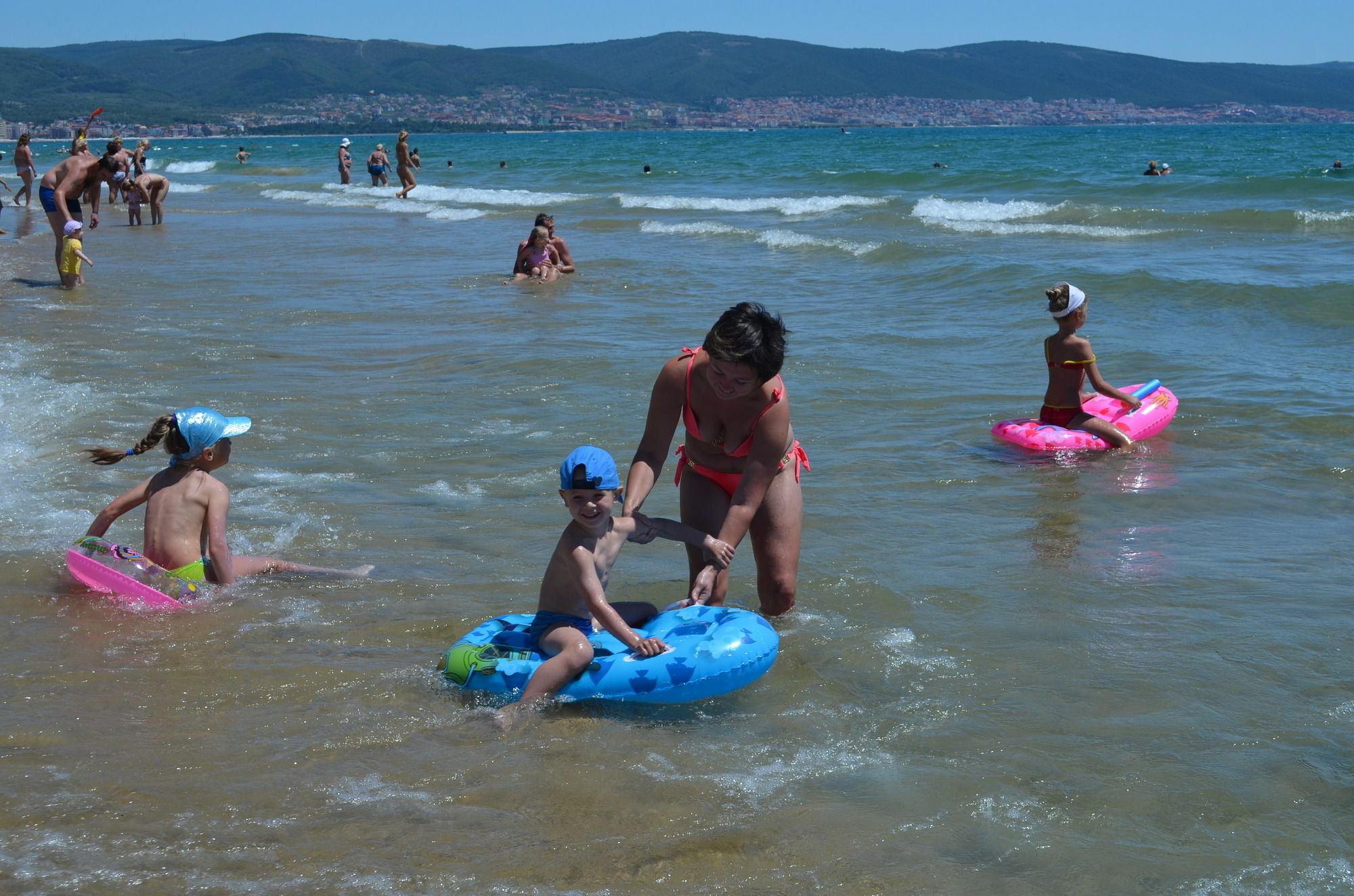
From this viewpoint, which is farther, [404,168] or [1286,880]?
[404,168]

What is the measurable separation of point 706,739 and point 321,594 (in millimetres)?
2040

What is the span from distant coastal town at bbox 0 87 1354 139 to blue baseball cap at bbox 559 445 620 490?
468 ft

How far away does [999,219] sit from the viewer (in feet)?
76.1

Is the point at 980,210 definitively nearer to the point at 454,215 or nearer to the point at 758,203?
the point at 758,203

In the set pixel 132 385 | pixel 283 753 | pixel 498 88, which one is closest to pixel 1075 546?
pixel 283 753

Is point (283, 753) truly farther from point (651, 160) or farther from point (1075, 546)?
point (651, 160)

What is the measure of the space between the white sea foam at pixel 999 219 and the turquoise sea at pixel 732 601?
6.33m

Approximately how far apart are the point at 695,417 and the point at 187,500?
2145mm

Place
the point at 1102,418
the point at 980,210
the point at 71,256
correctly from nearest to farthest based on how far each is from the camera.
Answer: the point at 1102,418
the point at 71,256
the point at 980,210

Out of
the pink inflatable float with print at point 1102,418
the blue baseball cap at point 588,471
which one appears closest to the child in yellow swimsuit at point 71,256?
the pink inflatable float with print at point 1102,418

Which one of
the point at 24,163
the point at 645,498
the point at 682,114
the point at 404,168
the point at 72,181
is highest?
the point at 682,114

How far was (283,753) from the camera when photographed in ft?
12.6

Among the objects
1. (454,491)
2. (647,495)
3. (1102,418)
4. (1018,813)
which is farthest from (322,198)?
(1018,813)

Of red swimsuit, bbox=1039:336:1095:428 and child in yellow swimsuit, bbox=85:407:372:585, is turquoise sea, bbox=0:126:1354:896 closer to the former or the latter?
child in yellow swimsuit, bbox=85:407:372:585
